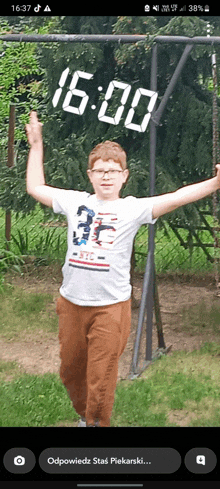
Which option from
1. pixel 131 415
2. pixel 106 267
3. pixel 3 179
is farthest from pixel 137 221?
pixel 3 179

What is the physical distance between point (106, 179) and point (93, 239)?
0.26 metres

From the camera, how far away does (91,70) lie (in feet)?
15.5

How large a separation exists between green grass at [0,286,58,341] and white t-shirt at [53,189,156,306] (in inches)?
91.7

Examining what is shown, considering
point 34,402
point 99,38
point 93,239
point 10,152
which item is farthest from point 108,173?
point 10,152

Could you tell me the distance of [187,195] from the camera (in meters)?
2.59

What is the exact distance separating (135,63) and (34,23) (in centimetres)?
75

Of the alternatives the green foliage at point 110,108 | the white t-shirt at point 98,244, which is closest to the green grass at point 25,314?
the green foliage at point 110,108

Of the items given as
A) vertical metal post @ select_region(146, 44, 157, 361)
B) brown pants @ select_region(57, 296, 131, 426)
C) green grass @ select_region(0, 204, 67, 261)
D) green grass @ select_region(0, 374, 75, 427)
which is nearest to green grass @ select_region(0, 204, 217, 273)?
green grass @ select_region(0, 204, 67, 261)

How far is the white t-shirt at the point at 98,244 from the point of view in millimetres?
2693

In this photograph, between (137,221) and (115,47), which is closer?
(137,221)

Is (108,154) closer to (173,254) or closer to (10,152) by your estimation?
(173,254)

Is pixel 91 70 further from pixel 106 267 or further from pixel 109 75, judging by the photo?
pixel 106 267

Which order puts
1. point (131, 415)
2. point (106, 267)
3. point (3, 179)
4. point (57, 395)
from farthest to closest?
point (3, 179) < point (57, 395) < point (131, 415) < point (106, 267)
